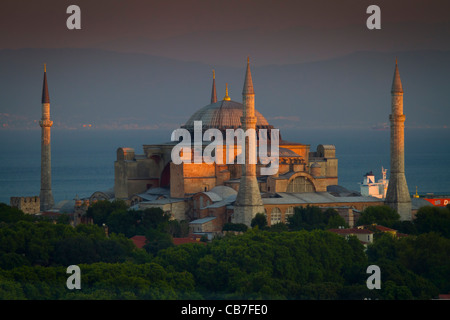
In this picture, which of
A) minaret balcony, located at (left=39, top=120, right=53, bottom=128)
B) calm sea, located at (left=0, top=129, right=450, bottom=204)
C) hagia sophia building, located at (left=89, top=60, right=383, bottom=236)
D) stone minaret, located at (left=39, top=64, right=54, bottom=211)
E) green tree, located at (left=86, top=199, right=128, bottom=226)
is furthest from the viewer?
calm sea, located at (left=0, top=129, right=450, bottom=204)

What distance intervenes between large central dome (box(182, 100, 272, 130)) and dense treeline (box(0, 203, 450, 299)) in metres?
12.2

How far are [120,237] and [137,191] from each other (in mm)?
14186

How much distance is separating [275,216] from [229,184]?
3833 millimetres

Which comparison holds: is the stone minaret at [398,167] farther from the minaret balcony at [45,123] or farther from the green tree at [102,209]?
the minaret balcony at [45,123]

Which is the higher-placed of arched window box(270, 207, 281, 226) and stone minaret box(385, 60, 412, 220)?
stone minaret box(385, 60, 412, 220)

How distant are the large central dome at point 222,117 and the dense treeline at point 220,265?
479 inches

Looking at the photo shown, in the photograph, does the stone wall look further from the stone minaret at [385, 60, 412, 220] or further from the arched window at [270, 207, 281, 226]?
the stone minaret at [385, 60, 412, 220]

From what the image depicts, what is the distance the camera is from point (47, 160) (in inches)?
2677

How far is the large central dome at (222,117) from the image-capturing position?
2437 inches

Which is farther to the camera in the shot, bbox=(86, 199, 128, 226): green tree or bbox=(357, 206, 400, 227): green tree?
bbox=(86, 199, 128, 226): green tree

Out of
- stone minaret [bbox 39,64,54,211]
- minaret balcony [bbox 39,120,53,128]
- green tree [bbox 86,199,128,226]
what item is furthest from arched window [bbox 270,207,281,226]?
minaret balcony [bbox 39,120,53,128]

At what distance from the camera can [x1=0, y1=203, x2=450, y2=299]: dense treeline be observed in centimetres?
3791

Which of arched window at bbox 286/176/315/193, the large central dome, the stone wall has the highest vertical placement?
the large central dome
